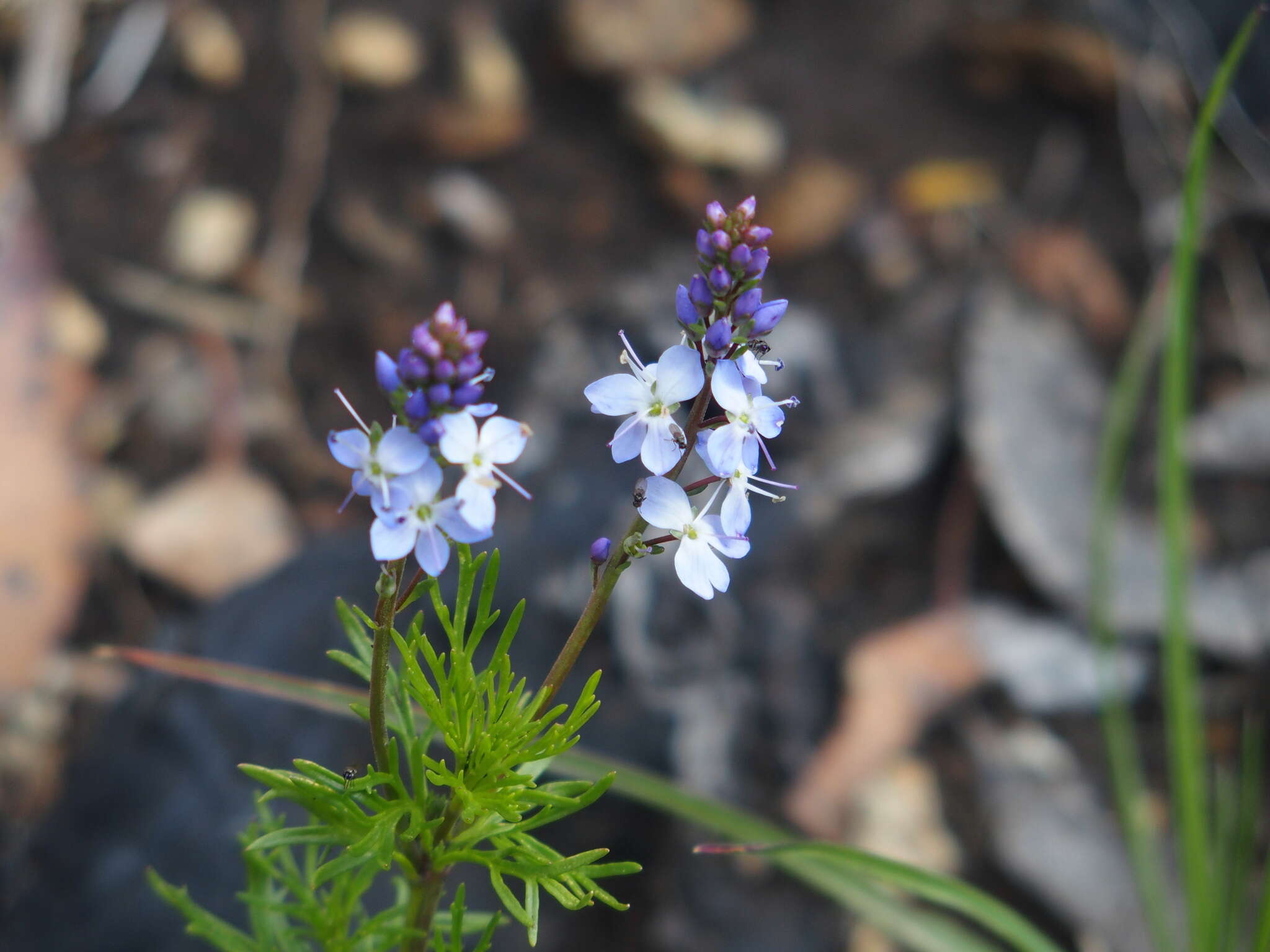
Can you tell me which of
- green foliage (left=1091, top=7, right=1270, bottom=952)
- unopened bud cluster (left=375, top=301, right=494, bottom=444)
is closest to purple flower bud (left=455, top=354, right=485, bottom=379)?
unopened bud cluster (left=375, top=301, right=494, bottom=444)

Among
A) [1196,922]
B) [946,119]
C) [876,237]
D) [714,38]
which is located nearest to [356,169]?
[714,38]

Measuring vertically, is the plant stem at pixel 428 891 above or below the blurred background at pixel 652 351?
below

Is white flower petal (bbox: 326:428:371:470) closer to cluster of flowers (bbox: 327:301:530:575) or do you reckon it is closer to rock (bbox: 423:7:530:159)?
cluster of flowers (bbox: 327:301:530:575)

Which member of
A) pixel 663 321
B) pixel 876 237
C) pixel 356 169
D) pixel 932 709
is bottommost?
pixel 932 709

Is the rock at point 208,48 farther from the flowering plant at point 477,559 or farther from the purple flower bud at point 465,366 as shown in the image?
the purple flower bud at point 465,366

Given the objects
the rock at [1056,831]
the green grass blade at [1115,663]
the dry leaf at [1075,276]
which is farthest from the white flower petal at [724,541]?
the dry leaf at [1075,276]

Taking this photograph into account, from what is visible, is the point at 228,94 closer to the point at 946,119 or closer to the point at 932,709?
the point at 946,119
